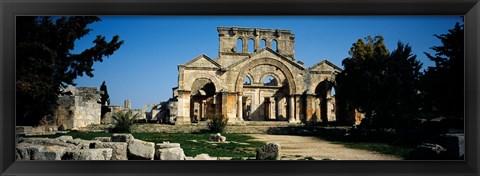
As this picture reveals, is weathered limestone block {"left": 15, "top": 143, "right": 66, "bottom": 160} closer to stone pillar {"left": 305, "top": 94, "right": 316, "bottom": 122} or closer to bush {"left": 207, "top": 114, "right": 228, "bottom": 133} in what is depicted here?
bush {"left": 207, "top": 114, "right": 228, "bottom": 133}

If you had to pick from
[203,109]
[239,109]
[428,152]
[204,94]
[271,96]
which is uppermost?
[204,94]

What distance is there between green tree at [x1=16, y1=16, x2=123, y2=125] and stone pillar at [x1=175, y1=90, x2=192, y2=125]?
32.2ft

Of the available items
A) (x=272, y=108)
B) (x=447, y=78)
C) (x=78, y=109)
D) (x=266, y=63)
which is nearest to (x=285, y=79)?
(x=266, y=63)

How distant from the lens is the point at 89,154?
714cm

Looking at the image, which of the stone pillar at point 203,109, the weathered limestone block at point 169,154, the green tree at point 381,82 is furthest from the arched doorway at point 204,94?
the weathered limestone block at point 169,154

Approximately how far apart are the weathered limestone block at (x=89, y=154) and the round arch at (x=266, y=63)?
1556 cm

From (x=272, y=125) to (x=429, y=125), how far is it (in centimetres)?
821

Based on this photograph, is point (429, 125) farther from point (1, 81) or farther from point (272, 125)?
point (1, 81)

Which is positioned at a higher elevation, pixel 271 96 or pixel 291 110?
pixel 271 96

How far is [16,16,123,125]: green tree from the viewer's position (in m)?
9.39

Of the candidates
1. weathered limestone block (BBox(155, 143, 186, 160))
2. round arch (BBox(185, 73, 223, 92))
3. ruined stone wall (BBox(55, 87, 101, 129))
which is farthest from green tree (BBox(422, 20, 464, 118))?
ruined stone wall (BBox(55, 87, 101, 129))

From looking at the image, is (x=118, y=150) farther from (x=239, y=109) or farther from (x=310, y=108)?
(x=310, y=108)

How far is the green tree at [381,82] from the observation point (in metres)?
13.9

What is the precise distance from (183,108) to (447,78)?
14.9 metres
